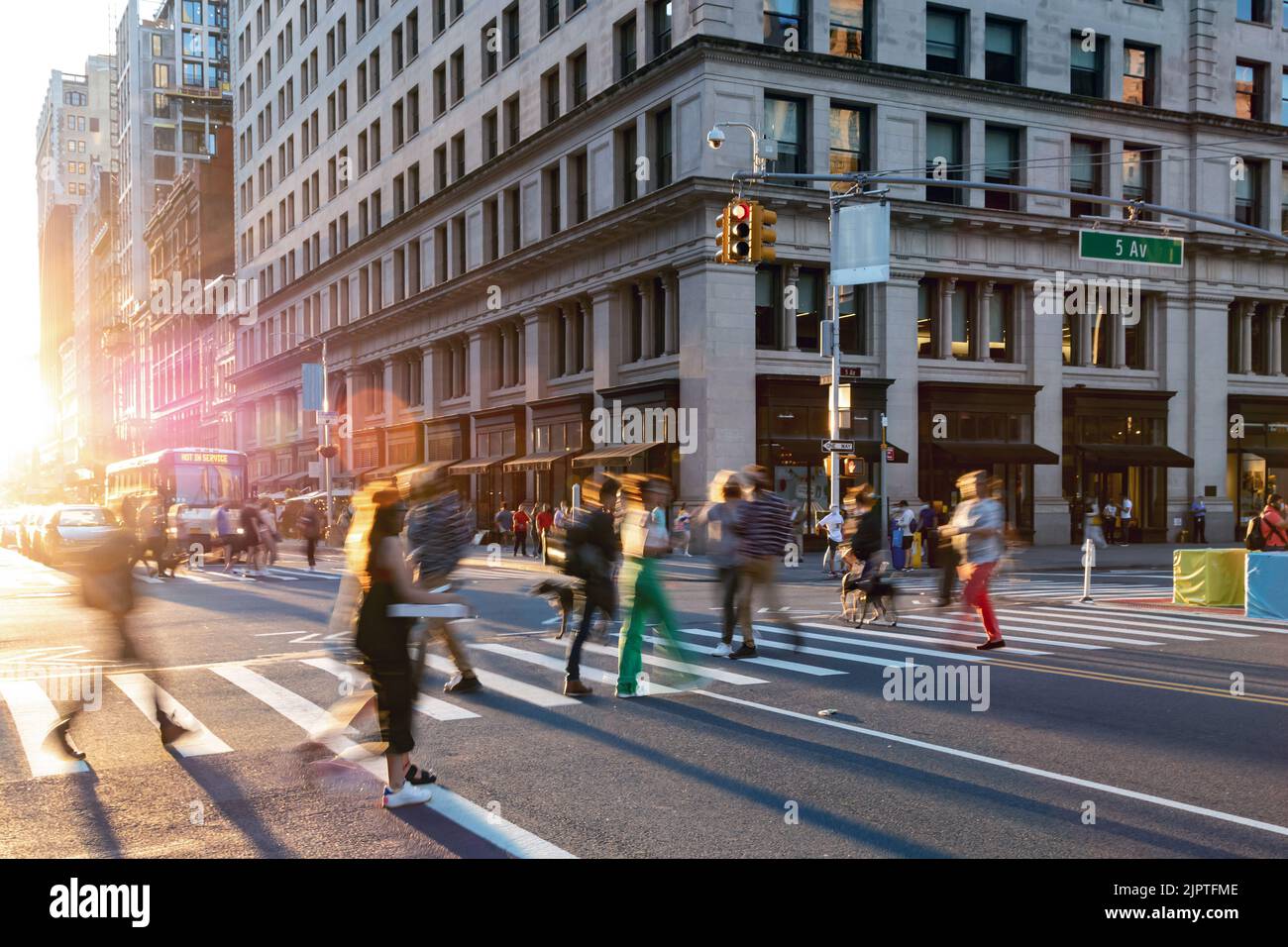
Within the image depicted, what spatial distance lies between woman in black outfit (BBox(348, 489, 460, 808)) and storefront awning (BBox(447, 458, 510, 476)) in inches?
1444

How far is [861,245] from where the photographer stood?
25016mm

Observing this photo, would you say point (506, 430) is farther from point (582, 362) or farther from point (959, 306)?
point (959, 306)

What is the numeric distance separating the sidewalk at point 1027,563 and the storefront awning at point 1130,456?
3.13 meters

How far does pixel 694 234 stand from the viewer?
1300 inches

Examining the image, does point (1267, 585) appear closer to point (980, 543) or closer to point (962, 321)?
point (980, 543)

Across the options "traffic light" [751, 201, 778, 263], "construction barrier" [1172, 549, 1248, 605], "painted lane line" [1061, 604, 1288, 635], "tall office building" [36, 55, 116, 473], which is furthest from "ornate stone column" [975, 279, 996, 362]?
"tall office building" [36, 55, 116, 473]

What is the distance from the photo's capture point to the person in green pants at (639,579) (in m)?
10.4

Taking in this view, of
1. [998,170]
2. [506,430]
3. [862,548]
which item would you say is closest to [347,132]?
[506,430]

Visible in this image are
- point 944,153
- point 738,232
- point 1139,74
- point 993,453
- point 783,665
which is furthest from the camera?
point 1139,74

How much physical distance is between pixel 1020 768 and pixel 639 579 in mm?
4096

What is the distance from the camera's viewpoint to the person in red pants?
13266 mm

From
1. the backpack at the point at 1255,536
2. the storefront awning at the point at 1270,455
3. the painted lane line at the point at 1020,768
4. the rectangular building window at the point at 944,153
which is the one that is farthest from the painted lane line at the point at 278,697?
the storefront awning at the point at 1270,455

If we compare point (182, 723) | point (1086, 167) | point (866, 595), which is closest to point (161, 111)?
point (1086, 167)
